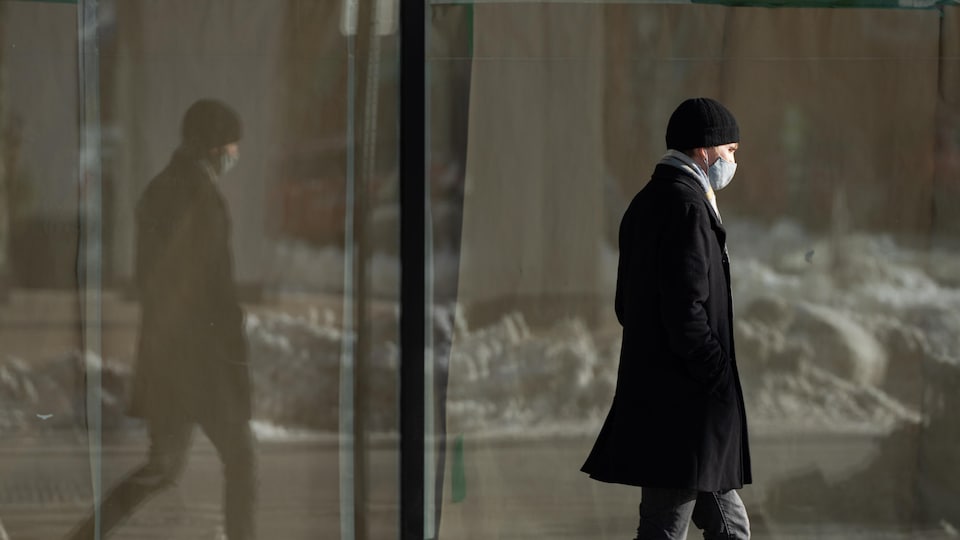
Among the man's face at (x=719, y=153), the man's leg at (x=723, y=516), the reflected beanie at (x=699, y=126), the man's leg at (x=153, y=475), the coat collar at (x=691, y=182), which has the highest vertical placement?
the reflected beanie at (x=699, y=126)

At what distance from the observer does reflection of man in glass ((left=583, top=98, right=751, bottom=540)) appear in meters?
3.63

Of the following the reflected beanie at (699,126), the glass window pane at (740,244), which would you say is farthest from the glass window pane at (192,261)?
the reflected beanie at (699,126)

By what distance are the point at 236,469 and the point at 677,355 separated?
2.01 m

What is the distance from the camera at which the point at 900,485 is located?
5.20 m

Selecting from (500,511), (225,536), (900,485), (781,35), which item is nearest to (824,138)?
(781,35)

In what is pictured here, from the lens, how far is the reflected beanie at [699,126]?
12.5 feet

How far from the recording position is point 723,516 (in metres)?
3.78

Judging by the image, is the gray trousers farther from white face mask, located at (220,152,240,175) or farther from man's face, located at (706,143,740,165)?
white face mask, located at (220,152,240,175)

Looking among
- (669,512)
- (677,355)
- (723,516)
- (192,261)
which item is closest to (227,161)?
(192,261)

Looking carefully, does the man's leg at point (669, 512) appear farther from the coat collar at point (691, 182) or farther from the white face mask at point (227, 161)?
the white face mask at point (227, 161)

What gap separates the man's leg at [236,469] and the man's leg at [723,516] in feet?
6.22

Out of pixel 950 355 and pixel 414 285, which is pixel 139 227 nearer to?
pixel 414 285

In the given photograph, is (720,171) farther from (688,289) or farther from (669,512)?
(669,512)

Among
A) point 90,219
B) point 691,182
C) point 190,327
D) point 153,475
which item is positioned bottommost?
point 153,475
